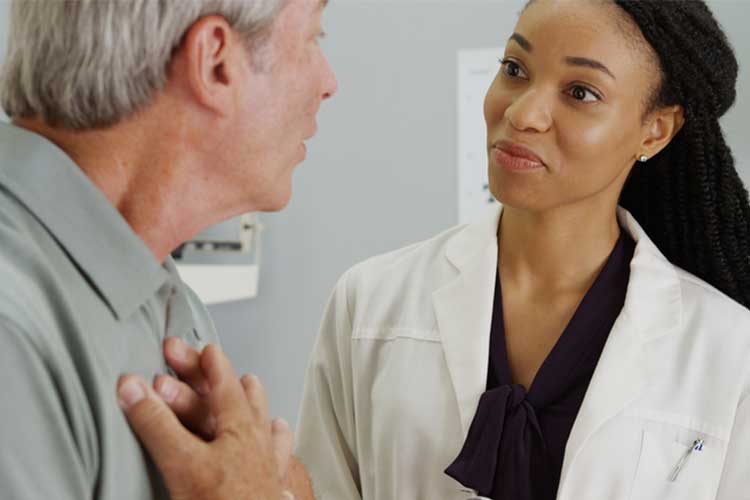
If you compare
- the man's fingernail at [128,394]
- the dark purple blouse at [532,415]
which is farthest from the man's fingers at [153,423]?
the dark purple blouse at [532,415]

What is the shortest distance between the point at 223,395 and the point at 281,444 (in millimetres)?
125

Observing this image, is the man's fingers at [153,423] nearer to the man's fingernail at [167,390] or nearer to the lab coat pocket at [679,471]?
the man's fingernail at [167,390]

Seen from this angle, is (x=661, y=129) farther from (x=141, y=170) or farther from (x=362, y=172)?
(x=362, y=172)

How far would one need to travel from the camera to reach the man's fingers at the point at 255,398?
0.92m

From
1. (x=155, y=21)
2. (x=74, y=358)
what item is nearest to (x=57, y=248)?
(x=74, y=358)

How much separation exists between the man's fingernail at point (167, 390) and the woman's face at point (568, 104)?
2.08ft

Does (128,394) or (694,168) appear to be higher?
(694,168)

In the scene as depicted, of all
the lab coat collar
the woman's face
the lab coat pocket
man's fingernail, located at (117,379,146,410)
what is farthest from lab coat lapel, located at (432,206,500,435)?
man's fingernail, located at (117,379,146,410)

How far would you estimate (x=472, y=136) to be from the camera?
234 cm

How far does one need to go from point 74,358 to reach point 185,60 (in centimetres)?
26

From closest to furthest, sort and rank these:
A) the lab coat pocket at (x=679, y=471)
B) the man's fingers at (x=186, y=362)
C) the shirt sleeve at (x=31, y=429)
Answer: the shirt sleeve at (x=31, y=429)
the man's fingers at (x=186, y=362)
the lab coat pocket at (x=679, y=471)

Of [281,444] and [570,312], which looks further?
[570,312]

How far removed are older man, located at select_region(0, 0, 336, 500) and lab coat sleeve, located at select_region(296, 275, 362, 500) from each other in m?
0.54

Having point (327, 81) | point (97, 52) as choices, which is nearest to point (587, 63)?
point (327, 81)
